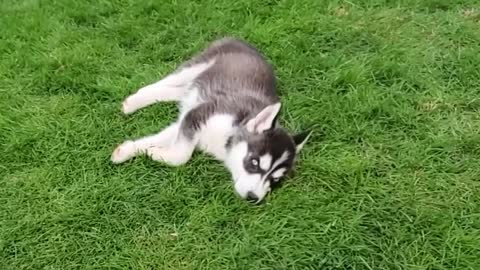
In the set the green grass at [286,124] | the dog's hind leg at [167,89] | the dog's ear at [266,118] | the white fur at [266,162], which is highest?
the dog's ear at [266,118]

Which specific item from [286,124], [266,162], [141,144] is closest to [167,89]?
[141,144]

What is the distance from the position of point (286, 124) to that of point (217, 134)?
550 millimetres

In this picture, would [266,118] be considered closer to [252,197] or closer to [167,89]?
[252,197]

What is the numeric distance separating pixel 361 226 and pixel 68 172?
173 cm

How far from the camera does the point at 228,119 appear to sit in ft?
14.1

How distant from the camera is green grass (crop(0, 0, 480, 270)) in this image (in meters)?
3.77

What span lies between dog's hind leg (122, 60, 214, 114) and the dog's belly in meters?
0.52

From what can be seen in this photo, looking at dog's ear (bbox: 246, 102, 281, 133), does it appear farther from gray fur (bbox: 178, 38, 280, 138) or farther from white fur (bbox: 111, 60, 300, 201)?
gray fur (bbox: 178, 38, 280, 138)

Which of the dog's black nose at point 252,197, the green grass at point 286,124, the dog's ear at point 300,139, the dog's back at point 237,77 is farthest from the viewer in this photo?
the dog's back at point 237,77

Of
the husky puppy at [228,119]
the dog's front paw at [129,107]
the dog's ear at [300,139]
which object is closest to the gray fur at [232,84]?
the husky puppy at [228,119]

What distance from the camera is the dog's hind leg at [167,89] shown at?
4672 millimetres

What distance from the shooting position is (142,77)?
4.98 meters

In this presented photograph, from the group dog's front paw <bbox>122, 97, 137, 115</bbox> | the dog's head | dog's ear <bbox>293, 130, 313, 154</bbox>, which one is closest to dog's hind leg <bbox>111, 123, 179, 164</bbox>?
dog's front paw <bbox>122, 97, 137, 115</bbox>

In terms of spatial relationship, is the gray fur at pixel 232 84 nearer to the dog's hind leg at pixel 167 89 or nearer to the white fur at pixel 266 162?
the dog's hind leg at pixel 167 89
